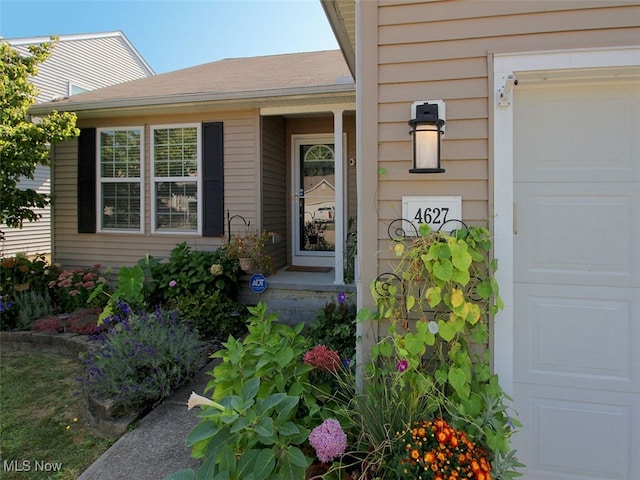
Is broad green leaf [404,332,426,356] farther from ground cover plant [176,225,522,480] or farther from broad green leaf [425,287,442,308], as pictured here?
broad green leaf [425,287,442,308]

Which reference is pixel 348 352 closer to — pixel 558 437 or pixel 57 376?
pixel 558 437

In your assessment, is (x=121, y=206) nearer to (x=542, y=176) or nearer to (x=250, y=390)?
(x=250, y=390)

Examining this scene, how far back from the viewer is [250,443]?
5.65 feet

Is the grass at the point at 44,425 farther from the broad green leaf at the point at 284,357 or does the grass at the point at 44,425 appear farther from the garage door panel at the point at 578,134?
the garage door panel at the point at 578,134

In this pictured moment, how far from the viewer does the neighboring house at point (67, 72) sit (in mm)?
8680

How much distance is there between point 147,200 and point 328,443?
5038mm

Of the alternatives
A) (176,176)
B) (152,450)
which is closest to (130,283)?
(176,176)

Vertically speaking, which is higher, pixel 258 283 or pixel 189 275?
pixel 189 275

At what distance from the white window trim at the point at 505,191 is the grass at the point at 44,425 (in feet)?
8.30

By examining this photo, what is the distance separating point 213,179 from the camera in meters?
5.49

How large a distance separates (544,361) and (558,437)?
0.41 metres

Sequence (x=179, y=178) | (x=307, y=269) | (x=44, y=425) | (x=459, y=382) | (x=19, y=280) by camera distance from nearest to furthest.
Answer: (x=459, y=382) < (x=44, y=425) < (x=19, y=280) < (x=179, y=178) < (x=307, y=269)

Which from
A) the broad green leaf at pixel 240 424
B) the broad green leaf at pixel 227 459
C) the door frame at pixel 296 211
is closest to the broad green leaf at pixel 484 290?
the broad green leaf at pixel 240 424

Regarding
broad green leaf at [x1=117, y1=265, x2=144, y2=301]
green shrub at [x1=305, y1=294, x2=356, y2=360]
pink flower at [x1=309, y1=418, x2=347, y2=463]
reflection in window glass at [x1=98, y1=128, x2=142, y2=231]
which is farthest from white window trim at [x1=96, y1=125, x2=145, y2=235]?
pink flower at [x1=309, y1=418, x2=347, y2=463]
